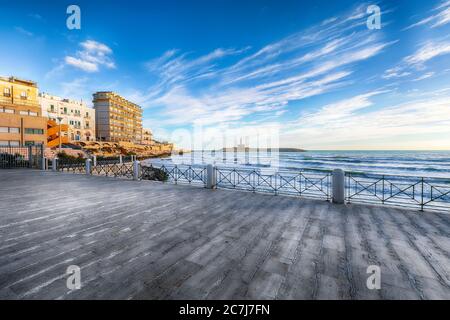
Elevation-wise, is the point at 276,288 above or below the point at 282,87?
below

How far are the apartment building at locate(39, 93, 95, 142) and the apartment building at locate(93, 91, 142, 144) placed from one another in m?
7.32

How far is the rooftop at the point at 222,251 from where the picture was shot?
264cm

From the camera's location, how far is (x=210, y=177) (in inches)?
396

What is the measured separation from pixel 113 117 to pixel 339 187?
8108cm

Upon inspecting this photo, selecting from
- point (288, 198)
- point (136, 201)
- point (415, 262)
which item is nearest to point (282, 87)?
point (288, 198)

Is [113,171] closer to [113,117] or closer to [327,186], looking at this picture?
[327,186]

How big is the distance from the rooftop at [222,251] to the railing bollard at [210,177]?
3381 millimetres

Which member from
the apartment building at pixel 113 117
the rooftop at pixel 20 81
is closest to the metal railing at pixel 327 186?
the rooftop at pixel 20 81

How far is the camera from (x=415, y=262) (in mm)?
3346

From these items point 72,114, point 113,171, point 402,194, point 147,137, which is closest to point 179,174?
point 113,171

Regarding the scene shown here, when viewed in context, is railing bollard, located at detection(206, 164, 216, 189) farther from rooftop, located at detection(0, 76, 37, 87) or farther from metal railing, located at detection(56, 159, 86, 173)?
rooftop, located at detection(0, 76, 37, 87)

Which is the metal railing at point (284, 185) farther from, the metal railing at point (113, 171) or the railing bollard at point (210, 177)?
the metal railing at point (113, 171)
